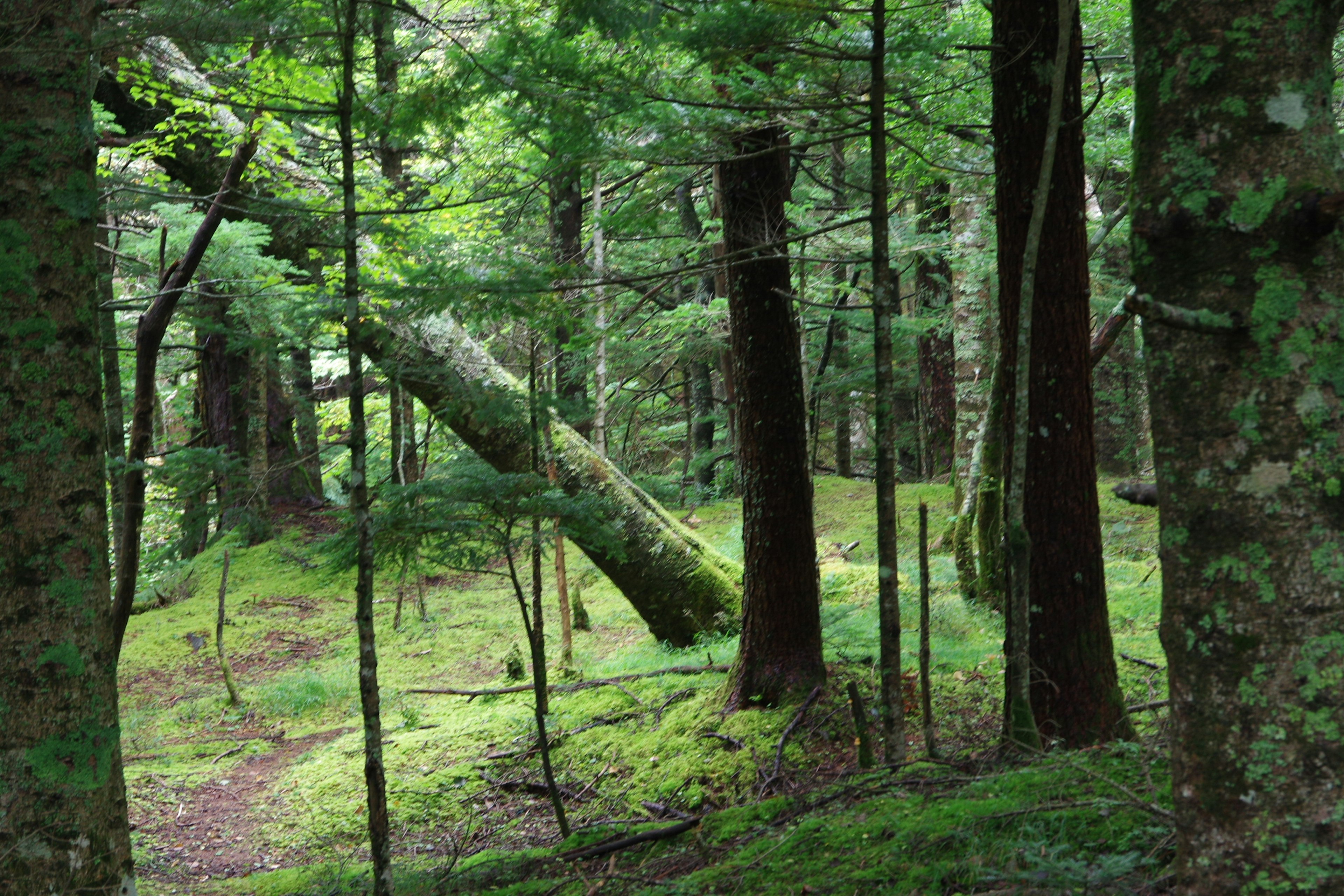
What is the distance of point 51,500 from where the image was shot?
357cm

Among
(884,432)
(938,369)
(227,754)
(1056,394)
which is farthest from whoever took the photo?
(938,369)

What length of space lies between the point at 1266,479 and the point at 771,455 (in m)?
4.89

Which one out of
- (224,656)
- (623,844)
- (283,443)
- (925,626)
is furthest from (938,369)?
(623,844)

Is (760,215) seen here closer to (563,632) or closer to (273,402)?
(563,632)

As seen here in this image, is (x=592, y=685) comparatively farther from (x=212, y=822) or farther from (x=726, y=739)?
(x=212, y=822)

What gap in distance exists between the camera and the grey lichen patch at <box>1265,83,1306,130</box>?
6.18 feet

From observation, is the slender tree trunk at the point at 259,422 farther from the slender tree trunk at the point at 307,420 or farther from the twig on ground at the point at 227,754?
the twig on ground at the point at 227,754

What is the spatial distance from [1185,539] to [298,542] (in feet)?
48.7

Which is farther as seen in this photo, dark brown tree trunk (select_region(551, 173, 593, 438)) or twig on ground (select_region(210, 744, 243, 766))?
dark brown tree trunk (select_region(551, 173, 593, 438))

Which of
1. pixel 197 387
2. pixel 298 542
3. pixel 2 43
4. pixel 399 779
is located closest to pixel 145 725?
pixel 399 779

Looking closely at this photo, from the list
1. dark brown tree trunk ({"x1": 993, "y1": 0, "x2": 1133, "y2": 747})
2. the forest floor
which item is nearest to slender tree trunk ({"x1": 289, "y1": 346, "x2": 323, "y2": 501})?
the forest floor

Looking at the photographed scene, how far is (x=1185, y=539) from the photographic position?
1967mm

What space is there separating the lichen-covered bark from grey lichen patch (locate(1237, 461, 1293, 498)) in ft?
13.0

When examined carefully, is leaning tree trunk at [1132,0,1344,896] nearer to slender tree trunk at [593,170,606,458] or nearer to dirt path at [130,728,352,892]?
dirt path at [130,728,352,892]
